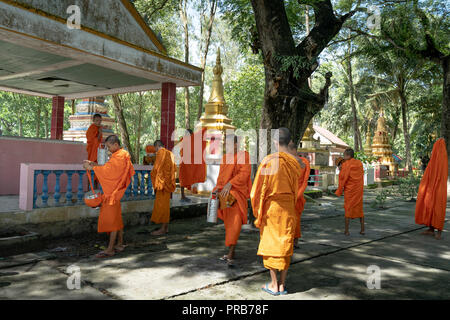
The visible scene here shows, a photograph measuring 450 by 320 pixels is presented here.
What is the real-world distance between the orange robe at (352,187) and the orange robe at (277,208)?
12.0 ft

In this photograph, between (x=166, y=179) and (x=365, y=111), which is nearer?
(x=166, y=179)

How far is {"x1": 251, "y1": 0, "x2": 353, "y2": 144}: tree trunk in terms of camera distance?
7191mm

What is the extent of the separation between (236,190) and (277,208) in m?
1.36

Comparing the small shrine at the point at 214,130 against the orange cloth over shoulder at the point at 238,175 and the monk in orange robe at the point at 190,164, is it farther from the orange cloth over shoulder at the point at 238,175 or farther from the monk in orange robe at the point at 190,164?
the orange cloth over shoulder at the point at 238,175

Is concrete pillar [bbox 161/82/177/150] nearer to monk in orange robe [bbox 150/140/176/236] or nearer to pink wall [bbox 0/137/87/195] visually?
monk in orange robe [bbox 150/140/176/236]

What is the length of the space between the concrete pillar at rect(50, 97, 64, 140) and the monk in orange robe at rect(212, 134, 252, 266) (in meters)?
8.62

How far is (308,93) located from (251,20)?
3840mm

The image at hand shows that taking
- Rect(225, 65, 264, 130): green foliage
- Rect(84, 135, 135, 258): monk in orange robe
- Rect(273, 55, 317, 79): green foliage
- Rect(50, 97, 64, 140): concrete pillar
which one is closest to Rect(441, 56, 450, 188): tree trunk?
Rect(273, 55, 317, 79): green foliage

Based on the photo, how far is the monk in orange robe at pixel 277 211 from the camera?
3.78m

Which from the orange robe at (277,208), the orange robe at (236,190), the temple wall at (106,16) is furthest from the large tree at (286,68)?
the orange robe at (277,208)

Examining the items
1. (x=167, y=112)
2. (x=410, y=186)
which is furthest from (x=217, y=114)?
(x=410, y=186)

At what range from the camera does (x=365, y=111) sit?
120ft
